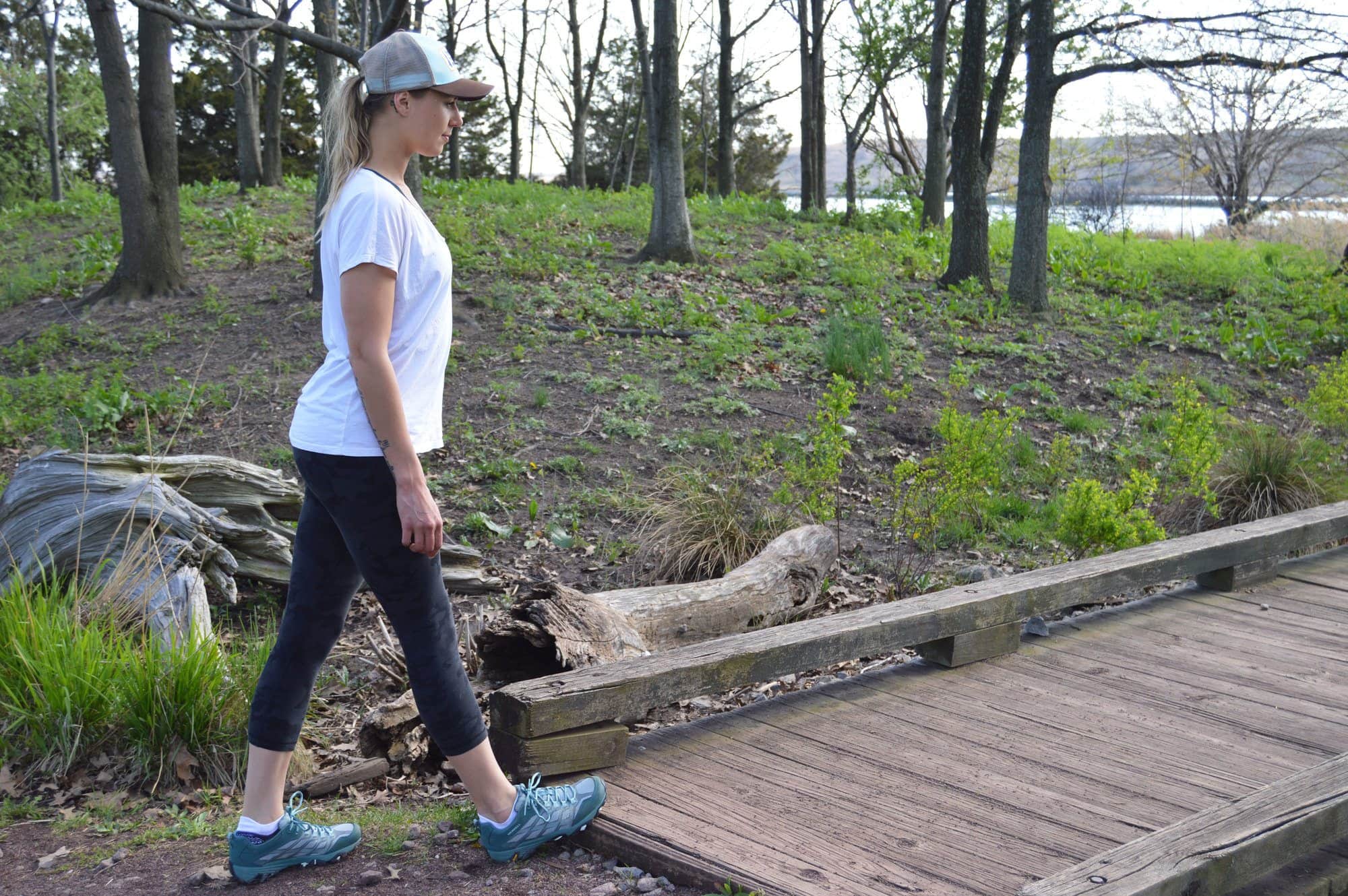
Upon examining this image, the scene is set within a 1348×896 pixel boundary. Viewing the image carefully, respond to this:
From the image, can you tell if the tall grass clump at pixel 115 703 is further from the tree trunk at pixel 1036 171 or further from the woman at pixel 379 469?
the tree trunk at pixel 1036 171

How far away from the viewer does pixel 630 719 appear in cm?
344

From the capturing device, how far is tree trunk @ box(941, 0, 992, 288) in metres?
13.4

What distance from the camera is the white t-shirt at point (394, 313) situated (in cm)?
251

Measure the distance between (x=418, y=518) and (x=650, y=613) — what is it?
2.48 metres

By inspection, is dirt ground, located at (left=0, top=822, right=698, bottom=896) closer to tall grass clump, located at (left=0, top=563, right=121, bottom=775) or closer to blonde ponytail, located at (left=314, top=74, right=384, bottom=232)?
tall grass clump, located at (left=0, top=563, right=121, bottom=775)

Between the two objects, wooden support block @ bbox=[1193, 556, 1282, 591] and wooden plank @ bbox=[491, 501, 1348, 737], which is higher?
wooden plank @ bbox=[491, 501, 1348, 737]

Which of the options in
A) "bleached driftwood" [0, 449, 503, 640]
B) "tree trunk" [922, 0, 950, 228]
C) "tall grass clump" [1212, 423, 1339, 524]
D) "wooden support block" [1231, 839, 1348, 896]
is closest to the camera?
"wooden support block" [1231, 839, 1348, 896]

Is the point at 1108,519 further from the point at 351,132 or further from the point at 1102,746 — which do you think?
the point at 351,132

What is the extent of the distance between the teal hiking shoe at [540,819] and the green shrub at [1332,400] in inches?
288

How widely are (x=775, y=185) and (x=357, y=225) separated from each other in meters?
47.0

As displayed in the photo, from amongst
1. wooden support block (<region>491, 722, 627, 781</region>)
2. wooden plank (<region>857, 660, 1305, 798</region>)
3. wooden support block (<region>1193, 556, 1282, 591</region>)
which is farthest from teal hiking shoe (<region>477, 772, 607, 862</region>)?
wooden support block (<region>1193, 556, 1282, 591</region>)

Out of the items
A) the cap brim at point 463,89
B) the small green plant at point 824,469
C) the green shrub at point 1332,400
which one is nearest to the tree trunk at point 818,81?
the green shrub at point 1332,400

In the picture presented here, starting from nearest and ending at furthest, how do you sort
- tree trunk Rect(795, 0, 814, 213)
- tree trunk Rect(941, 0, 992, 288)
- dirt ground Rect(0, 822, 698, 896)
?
dirt ground Rect(0, 822, 698, 896), tree trunk Rect(941, 0, 992, 288), tree trunk Rect(795, 0, 814, 213)

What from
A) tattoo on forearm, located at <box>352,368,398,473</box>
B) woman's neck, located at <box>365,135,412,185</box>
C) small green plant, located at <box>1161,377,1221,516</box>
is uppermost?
woman's neck, located at <box>365,135,412,185</box>
